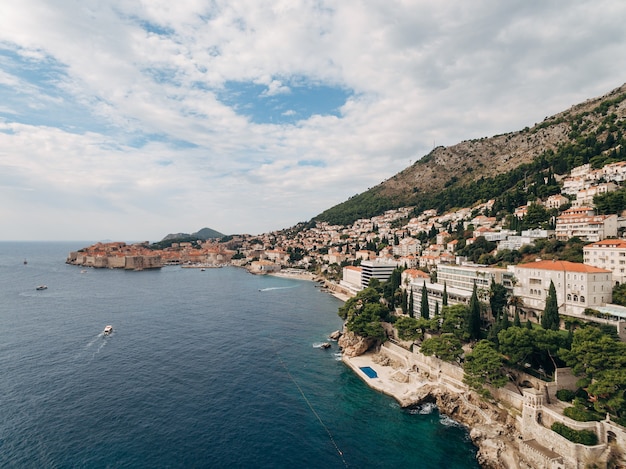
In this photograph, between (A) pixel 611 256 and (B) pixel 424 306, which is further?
(B) pixel 424 306

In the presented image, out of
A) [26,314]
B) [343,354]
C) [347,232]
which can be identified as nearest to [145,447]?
[343,354]

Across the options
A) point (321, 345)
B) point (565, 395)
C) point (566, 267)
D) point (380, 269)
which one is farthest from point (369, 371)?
point (380, 269)

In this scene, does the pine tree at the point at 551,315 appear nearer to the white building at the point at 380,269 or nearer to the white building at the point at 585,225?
the white building at the point at 585,225

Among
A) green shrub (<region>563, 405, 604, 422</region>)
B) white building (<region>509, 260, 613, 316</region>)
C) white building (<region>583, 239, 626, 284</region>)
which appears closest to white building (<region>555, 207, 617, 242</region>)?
white building (<region>583, 239, 626, 284</region>)

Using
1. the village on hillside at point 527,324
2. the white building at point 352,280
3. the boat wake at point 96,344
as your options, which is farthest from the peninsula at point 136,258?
the village on hillside at point 527,324

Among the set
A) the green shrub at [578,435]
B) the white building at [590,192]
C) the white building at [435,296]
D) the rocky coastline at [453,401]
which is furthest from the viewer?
the white building at [590,192]

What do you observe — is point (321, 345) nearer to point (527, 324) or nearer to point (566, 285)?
point (527, 324)

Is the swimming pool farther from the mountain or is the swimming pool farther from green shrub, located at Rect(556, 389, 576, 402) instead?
the mountain
